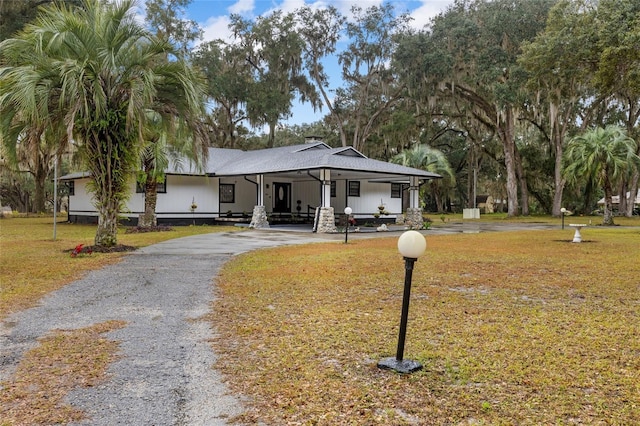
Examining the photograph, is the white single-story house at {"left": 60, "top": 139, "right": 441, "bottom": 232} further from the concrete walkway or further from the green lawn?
the concrete walkway

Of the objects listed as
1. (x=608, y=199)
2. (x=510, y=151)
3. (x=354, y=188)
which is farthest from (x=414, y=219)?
(x=510, y=151)

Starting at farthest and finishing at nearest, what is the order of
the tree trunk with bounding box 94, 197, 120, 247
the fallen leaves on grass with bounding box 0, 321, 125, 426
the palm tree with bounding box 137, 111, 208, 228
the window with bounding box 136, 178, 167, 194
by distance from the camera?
1. the window with bounding box 136, 178, 167, 194
2. the palm tree with bounding box 137, 111, 208, 228
3. the tree trunk with bounding box 94, 197, 120, 247
4. the fallen leaves on grass with bounding box 0, 321, 125, 426

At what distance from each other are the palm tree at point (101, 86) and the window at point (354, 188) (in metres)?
13.3

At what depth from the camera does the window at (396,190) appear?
87.5ft

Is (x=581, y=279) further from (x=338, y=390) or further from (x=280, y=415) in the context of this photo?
(x=280, y=415)

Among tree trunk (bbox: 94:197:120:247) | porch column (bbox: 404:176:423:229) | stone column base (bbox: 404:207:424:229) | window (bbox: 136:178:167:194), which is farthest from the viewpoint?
window (bbox: 136:178:167:194)

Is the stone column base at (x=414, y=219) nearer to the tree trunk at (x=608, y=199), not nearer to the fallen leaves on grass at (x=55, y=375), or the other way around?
the tree trunk at (x=608, y=199)

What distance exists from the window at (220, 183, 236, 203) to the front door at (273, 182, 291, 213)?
223cm

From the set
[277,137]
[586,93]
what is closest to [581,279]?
[586,93]

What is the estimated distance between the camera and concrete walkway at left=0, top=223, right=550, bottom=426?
10.5 feet

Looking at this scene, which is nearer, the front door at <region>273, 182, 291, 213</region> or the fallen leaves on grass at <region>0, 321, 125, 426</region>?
the fallen leaves on grass at <region>0, 321, 125, 426</region>

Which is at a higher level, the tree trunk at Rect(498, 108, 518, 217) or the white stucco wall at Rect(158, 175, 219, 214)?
the tree trunk at Rect(498, 108, 518, 217)

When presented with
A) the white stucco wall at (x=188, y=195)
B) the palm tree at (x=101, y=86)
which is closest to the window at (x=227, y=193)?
the white stucco wall at (x=188, y=195)

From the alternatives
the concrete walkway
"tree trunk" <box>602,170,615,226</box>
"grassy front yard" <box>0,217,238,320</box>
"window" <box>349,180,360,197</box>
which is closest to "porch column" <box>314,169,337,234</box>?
"window" <box>349,180,360,197</box>
